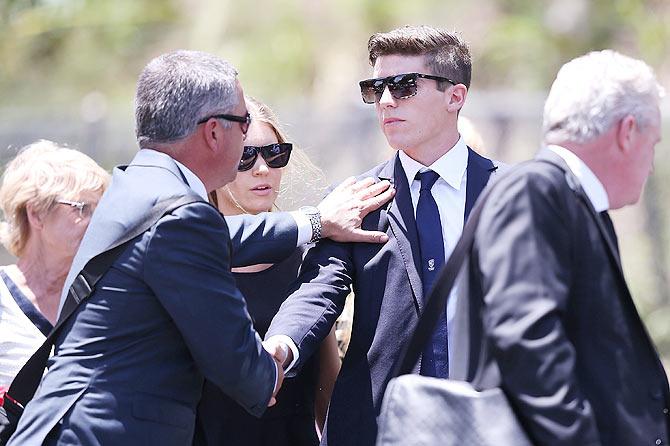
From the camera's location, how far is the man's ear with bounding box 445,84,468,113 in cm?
397

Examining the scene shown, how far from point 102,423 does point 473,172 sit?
155 centimetres

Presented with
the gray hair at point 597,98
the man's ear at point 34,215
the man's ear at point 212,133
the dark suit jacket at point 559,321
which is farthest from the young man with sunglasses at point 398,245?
the man's ear at point 34,215

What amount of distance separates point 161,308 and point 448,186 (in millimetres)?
1199

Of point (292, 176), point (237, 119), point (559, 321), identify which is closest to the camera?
point (559, 321)

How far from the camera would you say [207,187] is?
342cm

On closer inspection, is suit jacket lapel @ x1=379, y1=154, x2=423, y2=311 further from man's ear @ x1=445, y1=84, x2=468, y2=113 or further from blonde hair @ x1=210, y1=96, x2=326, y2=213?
blonde hair @ x1=210, y1=96, x2=326, y2=213

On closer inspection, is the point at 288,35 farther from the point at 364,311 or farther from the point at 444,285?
the point at 444,285

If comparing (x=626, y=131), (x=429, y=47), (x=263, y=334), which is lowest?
(x=263, y=334)

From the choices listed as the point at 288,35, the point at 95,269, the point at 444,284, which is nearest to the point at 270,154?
the point at 95,269

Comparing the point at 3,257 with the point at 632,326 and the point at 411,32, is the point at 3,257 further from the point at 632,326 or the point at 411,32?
the point at 632,326

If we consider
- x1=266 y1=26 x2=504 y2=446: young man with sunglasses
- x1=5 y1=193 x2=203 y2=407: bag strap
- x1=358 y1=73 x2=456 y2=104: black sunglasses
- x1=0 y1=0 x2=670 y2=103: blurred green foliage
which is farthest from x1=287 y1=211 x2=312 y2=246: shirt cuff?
x1=0 y1=0 x2=670 y2=103: blurred green foliage

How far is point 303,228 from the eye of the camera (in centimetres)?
386

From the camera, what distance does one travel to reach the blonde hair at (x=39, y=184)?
4340 mm

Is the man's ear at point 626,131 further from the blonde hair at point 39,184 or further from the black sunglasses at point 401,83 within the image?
the blonde hair at point 39,184
